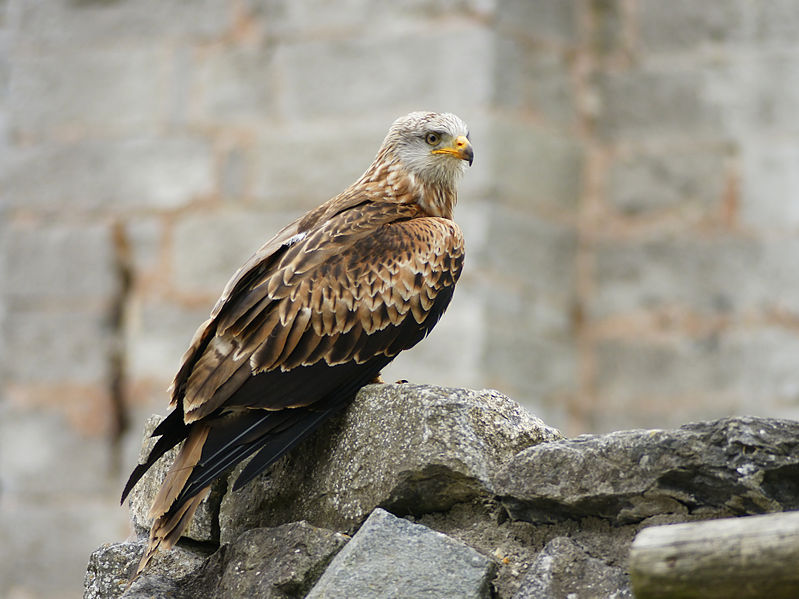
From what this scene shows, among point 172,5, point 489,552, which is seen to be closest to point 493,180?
point 172,5

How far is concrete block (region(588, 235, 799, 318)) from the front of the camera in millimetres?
7449

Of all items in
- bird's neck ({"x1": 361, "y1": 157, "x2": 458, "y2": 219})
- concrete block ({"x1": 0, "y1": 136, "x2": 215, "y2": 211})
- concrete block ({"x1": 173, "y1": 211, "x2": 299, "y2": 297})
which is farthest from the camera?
concrete block ({"x1": 0, "y1": 136, "x2": 215, "y2": 211})

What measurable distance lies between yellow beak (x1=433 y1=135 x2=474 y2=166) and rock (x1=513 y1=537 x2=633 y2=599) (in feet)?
6.30

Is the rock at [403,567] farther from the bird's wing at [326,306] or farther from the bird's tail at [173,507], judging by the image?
the bird's wing at [326,306]

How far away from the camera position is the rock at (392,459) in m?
3.39

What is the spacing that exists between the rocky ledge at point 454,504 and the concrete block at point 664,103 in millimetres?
4326

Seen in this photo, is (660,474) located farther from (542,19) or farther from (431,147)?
(542,19)

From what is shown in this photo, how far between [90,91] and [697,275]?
345 centimetres

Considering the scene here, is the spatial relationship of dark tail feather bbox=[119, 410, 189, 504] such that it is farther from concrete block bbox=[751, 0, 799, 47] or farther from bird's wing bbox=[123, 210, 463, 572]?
concrete block bbox=[751, 0, 799, 47]

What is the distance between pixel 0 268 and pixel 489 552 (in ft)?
18.7

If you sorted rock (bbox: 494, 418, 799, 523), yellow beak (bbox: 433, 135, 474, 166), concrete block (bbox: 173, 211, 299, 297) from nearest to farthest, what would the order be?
1. rock (bbox: 494, 418, 799, 523)
2. yellow beak (bbox: 433, 135, 474, 166)
3. concrete block (bbox: 173, 211, 299, 297)

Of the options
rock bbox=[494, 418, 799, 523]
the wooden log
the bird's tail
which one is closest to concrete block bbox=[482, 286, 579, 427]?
the bird's tail

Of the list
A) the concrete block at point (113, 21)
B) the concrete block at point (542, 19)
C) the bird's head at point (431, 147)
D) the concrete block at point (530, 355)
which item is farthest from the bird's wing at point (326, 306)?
the concrete block at point (113, 21)

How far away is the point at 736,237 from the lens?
24.7 ft
